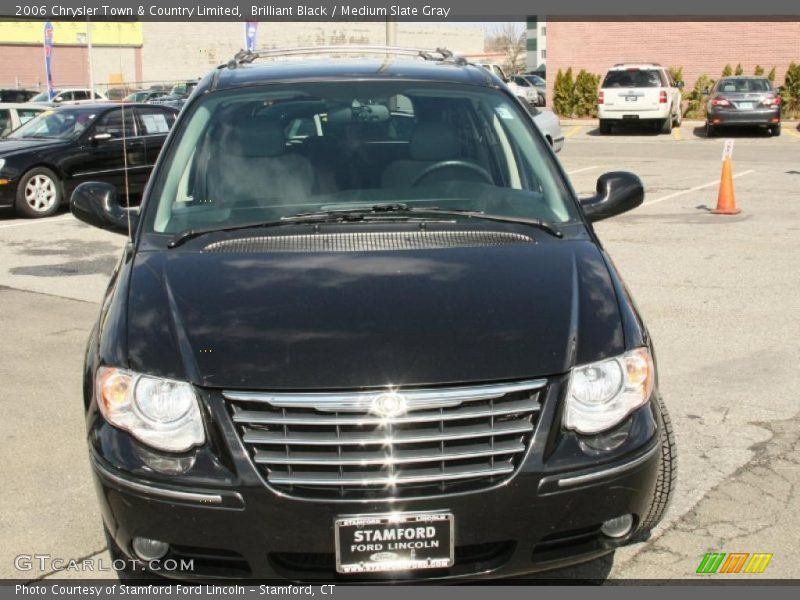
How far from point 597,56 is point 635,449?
3764 cm

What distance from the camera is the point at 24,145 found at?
563 inches

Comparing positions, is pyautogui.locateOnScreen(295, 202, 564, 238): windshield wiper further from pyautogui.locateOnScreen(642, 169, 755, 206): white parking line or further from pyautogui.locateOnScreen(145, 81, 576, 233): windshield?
pyautogui.locateOnScreen(642, 169, 755, 206): white parking line

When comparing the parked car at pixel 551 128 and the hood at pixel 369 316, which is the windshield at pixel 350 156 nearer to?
the hood at pixel 369 316

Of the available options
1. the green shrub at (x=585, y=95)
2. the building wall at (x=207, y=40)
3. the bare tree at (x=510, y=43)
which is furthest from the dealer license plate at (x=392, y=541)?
the bare tree at (x=510, y=43)

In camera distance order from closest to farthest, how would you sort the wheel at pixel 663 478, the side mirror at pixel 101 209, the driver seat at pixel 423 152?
the wheel at pixel 663 478 < the driver seat at pixel 423 152 < the side mirror at pixel 101 209

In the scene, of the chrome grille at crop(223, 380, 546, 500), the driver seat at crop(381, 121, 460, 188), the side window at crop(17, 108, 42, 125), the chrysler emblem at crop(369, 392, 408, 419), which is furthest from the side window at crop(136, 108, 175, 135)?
the chrysler emblem at crop(369, 392, 408, 419)

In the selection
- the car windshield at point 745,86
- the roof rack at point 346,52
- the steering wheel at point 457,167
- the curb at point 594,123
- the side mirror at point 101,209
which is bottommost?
the curb at point 594,123

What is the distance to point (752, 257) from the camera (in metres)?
10.0

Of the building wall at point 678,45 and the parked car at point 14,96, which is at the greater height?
the building wall at point 678,45

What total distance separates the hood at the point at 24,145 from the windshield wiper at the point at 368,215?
36.4ft

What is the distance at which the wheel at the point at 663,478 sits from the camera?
3521mm

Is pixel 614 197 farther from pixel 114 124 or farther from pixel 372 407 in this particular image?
pixel 114 124

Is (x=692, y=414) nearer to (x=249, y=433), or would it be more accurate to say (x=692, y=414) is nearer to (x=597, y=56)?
(x=249, y=433)

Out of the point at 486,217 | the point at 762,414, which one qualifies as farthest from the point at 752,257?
the point at 486,217
